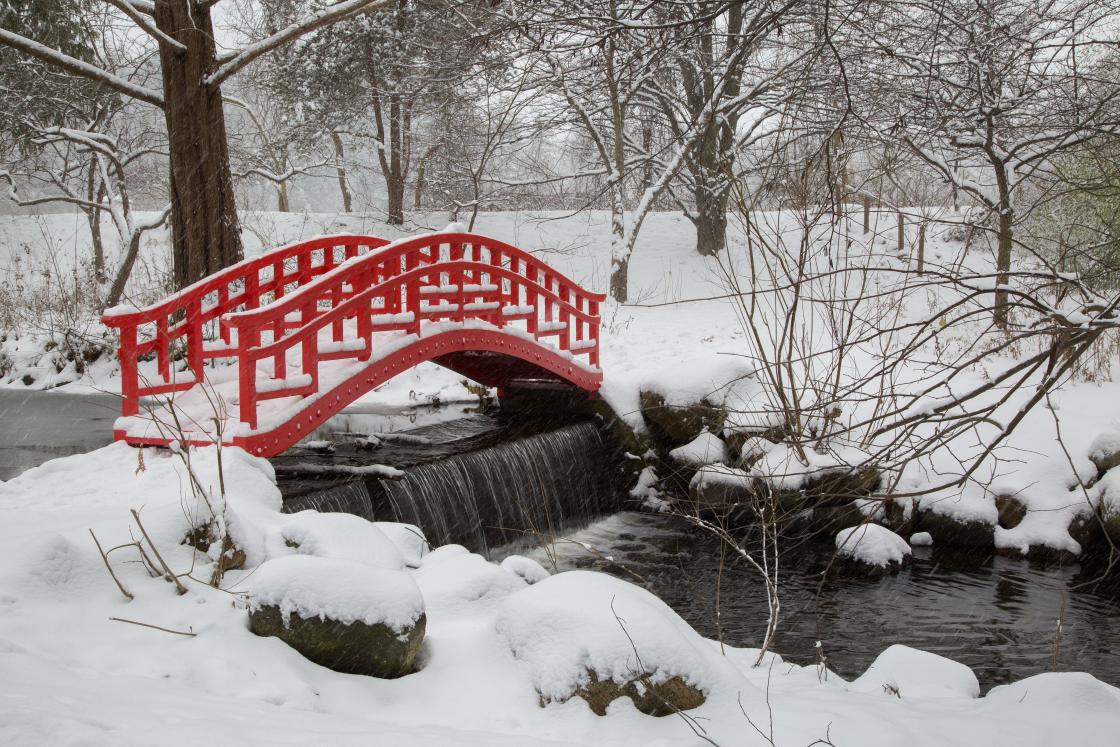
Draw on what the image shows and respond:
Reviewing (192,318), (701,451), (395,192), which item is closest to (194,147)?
(192,318)

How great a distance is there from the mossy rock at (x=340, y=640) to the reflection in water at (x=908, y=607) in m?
2.10

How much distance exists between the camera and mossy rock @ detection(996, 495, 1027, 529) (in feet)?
23.9

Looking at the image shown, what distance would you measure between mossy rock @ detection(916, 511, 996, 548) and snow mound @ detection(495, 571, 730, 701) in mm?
4465

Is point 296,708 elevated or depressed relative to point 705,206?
depressed

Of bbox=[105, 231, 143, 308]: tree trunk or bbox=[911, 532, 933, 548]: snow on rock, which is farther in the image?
bbox=[105, 231, 143, 308]: tree trunk

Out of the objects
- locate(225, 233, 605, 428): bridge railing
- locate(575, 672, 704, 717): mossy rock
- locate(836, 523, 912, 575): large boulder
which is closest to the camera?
locate(575, 672, 704, 717): mossy rock

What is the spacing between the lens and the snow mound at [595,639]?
3352mm

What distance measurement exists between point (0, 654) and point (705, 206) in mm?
15865

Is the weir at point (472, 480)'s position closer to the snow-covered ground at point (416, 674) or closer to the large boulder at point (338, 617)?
the snow-covered ground at point (416, 674)

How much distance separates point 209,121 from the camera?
324 inches

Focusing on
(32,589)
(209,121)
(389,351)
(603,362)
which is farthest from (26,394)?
(32,589)

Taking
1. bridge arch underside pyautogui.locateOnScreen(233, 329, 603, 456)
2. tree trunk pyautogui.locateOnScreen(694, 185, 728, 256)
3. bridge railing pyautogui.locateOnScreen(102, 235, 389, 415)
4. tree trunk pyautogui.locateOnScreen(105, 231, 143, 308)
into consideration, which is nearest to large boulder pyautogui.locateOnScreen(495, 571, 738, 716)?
bridge railing pyautogui.locateOnScreen(102, 235, 389, 415)

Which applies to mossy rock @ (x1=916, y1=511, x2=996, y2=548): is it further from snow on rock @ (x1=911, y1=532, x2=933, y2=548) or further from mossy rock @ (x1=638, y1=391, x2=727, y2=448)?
mossy rock @ (x1=638, y1=391, x2=727, y2=448)

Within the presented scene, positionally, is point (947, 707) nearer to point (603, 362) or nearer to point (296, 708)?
point (296, 708)
